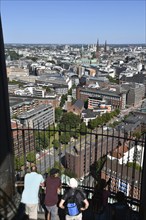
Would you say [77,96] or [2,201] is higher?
[2,201]

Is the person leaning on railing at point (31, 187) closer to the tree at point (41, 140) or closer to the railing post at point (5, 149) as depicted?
the railing post at point (5, 149)

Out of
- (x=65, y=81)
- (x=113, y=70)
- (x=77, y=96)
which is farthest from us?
(x=113, y=70)

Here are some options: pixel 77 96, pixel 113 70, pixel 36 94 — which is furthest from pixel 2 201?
pixel 113 70

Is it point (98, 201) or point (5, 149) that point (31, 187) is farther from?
point (98, 201)

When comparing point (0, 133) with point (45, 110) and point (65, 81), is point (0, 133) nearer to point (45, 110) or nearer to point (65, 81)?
point (45, 110)

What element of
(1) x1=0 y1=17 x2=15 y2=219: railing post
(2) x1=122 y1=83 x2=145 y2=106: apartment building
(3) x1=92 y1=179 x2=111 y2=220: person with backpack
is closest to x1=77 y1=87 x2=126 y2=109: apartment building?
(2) x1=122 y1=83 x2=145 y2=106: apartment building

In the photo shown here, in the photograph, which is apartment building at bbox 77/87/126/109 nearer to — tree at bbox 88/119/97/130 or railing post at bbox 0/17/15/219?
tree at bbox 88/119/97/130

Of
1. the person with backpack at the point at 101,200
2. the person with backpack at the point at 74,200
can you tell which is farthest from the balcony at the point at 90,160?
the person with backpack at the point at 74,200
